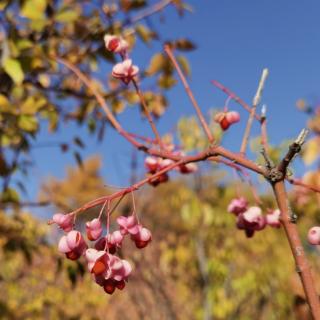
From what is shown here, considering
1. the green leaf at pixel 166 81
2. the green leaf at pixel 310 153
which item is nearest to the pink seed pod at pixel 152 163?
the green leaf at pixel 166 81

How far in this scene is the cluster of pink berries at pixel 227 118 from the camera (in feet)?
3.01

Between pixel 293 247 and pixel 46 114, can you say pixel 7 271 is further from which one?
pixel 293 247

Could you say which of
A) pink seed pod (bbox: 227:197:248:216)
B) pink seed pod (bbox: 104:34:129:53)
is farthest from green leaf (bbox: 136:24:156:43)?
pink seed pod (bbox: 227:197:248:216)

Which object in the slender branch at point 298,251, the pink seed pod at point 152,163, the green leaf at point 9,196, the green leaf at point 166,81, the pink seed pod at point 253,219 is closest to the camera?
the slender branch at point 298,251

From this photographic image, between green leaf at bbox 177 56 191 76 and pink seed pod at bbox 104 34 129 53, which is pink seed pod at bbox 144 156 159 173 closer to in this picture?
pink seed pod at bbox 104 34 129 53

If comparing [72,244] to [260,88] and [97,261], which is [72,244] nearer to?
[97,261]

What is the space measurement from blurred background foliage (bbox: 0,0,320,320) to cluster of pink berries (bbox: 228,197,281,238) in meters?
0.05

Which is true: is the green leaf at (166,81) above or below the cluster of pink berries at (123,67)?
below

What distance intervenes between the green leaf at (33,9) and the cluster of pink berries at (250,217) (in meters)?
0.82

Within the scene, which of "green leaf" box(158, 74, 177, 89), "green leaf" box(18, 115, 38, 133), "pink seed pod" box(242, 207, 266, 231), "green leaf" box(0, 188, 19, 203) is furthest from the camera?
"green leaf" box(158, 74, 177, 89)

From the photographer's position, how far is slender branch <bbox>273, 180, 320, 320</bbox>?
1.68 feet

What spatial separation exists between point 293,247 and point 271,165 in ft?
0.31

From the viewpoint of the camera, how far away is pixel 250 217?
2.83 ft

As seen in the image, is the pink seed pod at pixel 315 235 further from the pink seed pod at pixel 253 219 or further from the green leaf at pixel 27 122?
the green leaf at pixel 27 122
